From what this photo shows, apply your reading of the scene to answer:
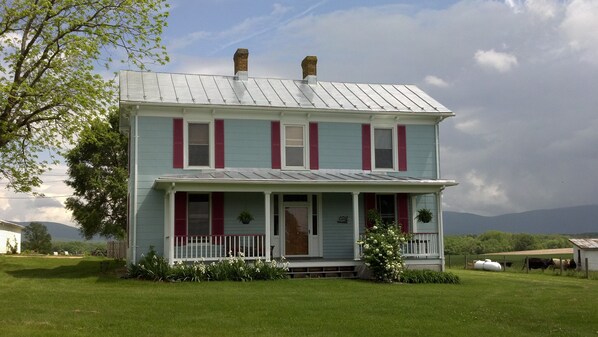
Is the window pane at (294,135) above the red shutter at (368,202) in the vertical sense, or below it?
above

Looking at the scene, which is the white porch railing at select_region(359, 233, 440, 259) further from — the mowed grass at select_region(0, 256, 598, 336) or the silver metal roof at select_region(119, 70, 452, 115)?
the silver metal roof at select_region(119, 70, 452, 115)

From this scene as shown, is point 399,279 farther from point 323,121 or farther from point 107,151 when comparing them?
point 107,151

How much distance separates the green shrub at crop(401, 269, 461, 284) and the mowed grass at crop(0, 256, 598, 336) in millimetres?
1002

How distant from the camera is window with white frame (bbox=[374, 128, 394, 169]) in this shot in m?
21.8

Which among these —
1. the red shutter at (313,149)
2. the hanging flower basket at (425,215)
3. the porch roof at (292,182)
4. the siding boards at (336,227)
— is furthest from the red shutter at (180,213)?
the hanging flower basket at (425,215)

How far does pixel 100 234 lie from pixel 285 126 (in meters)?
23.0

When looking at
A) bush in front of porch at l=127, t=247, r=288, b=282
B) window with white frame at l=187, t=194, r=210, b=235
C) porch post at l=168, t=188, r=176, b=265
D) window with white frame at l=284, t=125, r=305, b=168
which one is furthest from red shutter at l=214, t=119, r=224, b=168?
bush in front of porch at l=127, t=247, r=288, b=282


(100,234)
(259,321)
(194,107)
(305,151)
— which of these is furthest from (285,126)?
A: (100,234)

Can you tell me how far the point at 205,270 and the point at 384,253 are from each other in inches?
201

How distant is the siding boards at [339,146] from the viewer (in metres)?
21.2

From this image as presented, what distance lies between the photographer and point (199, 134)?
66.3 feet

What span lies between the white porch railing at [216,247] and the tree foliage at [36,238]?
36101 mm

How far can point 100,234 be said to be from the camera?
39.8 metres

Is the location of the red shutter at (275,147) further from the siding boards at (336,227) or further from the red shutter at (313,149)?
the siding boards at (336,227)
